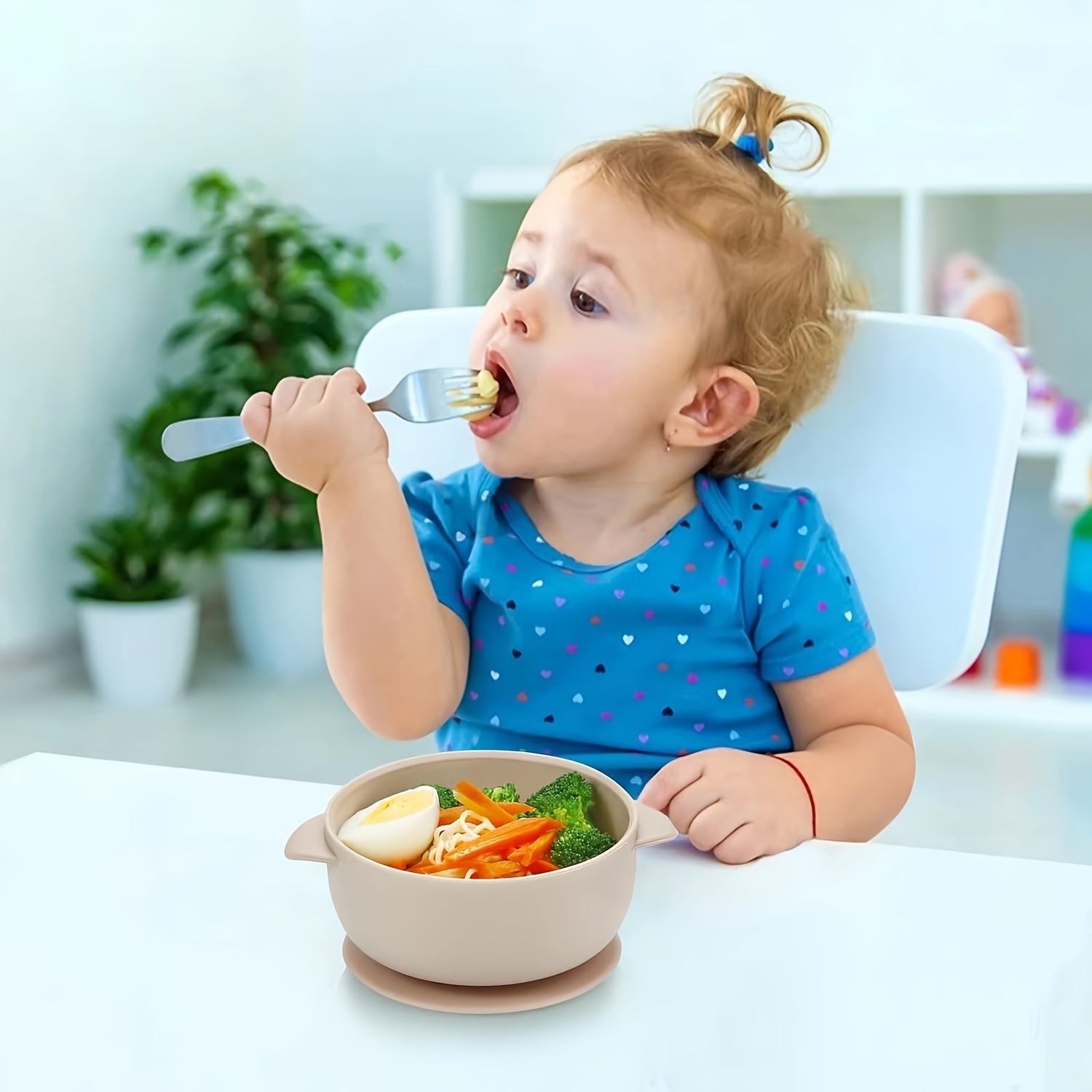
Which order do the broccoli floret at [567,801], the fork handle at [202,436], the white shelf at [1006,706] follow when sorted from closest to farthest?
the broccoli floret at [567,801] → the fork handle at [202,436] → the white shelf at [1006,706]

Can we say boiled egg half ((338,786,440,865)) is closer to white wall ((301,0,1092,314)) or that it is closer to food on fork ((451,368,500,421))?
food on fork ((451,368,500,421))

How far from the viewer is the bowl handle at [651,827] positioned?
1.81 feet

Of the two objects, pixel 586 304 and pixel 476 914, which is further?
pixel 586 304

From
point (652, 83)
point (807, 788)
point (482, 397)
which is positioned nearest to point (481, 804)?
point (807, 788)

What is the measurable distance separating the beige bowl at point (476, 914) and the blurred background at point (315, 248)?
191 centimetres

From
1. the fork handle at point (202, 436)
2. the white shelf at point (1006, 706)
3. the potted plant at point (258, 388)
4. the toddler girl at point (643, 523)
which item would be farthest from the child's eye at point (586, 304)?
the potted plant at point (258, 388)

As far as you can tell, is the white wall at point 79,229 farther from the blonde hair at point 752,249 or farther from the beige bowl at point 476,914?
the beige bowl at point 476,914

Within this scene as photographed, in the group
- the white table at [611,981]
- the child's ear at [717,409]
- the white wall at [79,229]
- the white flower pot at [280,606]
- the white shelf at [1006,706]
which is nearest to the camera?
the white table at [611,981]

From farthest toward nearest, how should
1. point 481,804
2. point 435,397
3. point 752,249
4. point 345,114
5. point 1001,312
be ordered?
1. point 345,114
2. point 1001,312
3. point 752,249
4. point 435,397
5. point 481,804

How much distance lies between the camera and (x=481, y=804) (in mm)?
595

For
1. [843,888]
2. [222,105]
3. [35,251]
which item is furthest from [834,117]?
[843,888]

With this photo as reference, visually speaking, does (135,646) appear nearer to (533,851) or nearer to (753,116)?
(753,116)

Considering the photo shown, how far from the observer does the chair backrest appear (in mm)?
927

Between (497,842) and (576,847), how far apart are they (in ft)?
0.11
